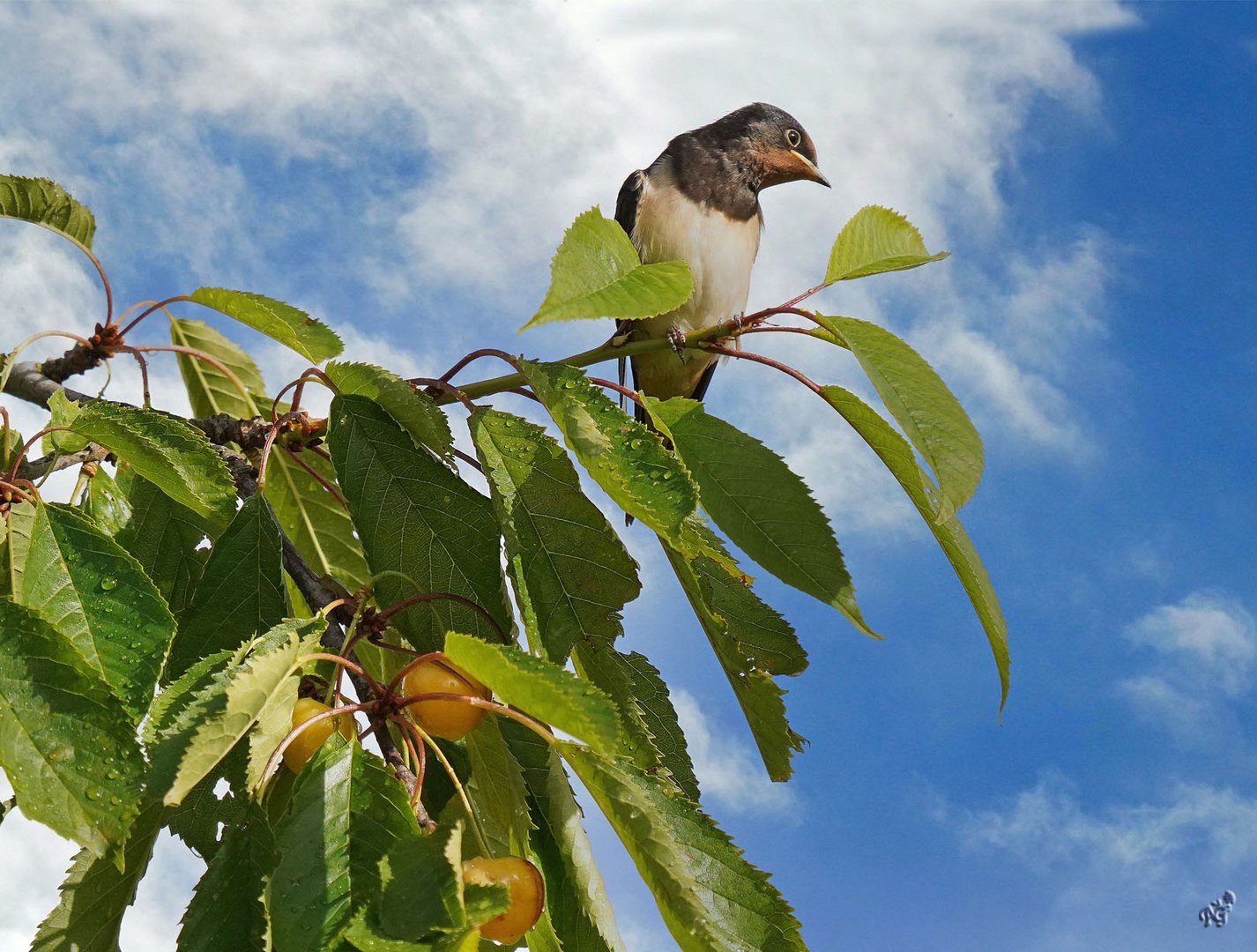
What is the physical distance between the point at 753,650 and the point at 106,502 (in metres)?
1.51

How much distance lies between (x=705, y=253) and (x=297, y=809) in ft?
11.0

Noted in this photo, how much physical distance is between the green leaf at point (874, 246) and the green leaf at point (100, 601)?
128 centimetres

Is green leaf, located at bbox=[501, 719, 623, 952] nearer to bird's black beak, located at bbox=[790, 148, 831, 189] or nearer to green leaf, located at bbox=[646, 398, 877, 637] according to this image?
green leaf, located at bbox=[646, 398, 877, 637]

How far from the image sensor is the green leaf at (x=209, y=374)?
133 inches

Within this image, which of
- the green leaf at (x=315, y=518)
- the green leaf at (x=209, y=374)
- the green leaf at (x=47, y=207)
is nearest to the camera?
the green leaf at (x=315, y=518)

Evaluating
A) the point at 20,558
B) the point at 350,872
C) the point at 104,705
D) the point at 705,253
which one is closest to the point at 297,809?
the point at 350,872

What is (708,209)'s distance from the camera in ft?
15.0

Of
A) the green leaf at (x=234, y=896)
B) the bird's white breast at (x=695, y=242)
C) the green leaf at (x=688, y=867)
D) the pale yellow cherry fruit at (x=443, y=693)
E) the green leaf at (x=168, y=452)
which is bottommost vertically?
the green leaf at (x=234, y=896)

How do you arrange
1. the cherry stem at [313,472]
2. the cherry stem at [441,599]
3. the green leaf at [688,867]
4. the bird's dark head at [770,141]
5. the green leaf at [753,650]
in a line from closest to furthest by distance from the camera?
1. the green leaf at [688,867]
2. the cherry stem at [441,599]
3. the green leaf at [753,650]
4. the cherry stem at [313,472]
5. the bird's dark head at [770,141]

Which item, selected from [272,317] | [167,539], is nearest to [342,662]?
[167,539]

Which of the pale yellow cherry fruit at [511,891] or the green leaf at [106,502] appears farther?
the green leaf at [106,502]

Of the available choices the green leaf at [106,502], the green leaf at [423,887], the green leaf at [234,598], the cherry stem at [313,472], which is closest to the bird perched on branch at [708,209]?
the cherry stem at [313,472]

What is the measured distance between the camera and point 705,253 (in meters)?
4.49

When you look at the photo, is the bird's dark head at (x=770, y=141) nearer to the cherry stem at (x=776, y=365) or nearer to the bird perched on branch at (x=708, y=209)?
the bird perched on branch at (x=708, y=209)
